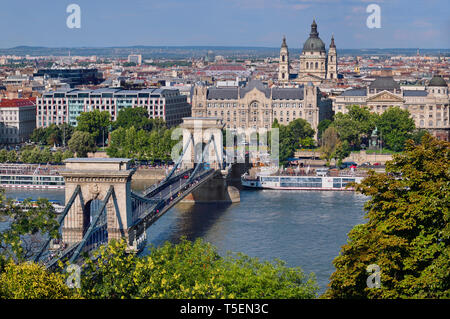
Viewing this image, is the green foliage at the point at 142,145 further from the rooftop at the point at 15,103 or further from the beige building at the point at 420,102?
the beige building at the point at 420,102

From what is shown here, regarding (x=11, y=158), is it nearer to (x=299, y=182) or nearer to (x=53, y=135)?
(x=53, y=135)

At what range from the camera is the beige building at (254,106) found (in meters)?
49.6

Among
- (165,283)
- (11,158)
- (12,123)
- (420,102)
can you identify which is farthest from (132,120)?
(165,283)

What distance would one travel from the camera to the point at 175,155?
38469mm

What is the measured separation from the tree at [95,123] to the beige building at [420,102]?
13564mm

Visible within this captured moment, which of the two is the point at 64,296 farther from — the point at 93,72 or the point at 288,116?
the point at 93,72

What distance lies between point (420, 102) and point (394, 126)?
602 centimetres

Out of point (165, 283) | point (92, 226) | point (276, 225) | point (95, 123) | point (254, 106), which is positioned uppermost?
point (254, 106)

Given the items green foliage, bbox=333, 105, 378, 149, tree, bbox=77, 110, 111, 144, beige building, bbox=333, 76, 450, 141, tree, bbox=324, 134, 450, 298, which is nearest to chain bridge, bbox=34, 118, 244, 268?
tree, bbox=324, 134, 450, 298

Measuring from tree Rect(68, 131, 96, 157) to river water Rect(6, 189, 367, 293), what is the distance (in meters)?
7.96

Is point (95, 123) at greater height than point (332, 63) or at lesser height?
lesser

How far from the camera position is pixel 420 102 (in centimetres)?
A: 5119

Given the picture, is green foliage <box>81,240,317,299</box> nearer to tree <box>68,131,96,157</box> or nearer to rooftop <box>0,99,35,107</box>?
tree <box>68,131,96,157</box>

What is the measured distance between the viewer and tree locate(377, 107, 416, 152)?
44.2 metres
